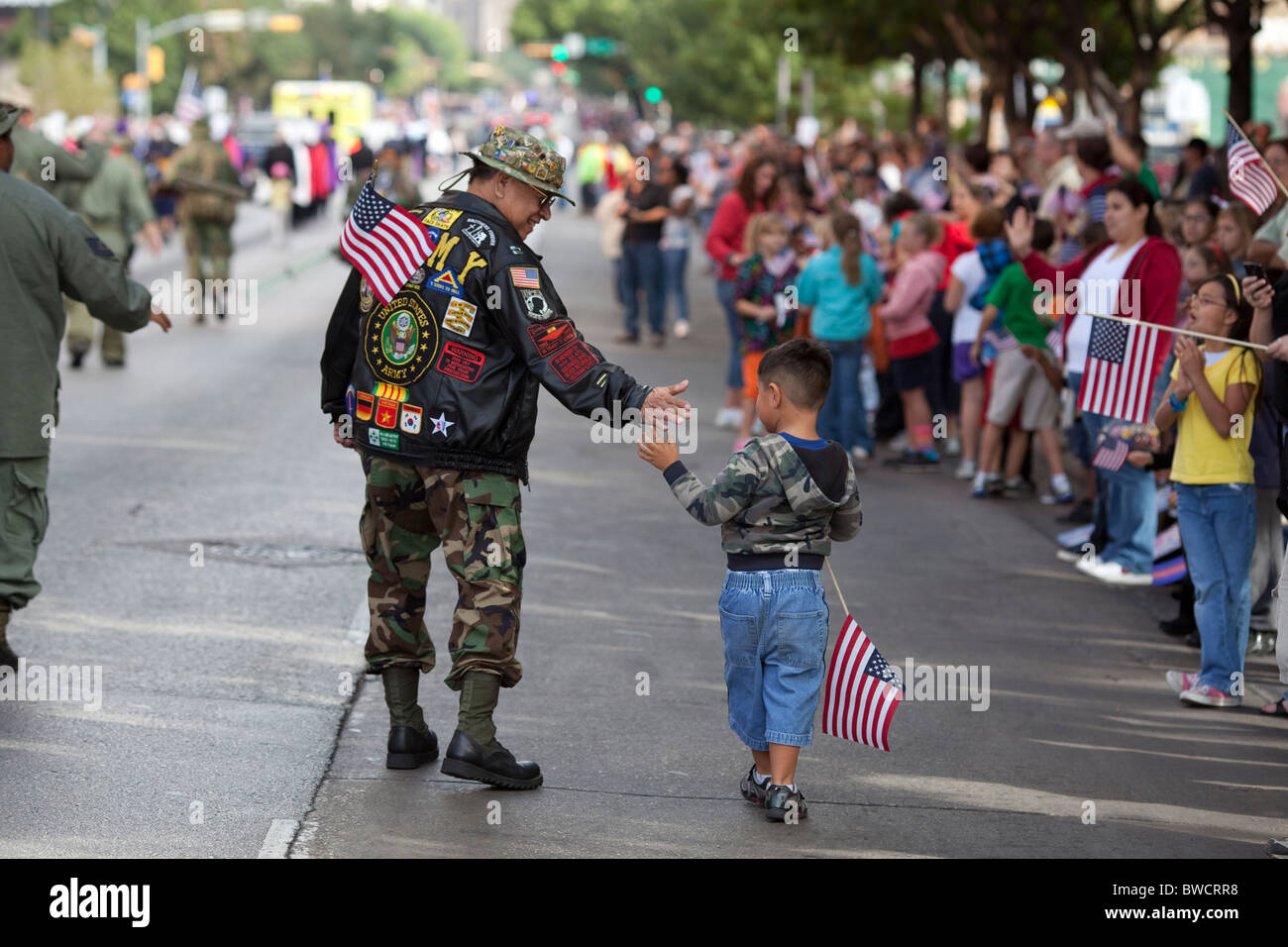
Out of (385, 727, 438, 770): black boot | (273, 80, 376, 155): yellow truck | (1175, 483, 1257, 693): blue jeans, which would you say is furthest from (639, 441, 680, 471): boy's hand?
(273, 80, 376, 155): yellow truck

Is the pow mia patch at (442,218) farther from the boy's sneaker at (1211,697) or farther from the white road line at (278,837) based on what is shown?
the boy's sneaker at (1211,697)

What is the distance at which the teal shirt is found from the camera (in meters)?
12.4

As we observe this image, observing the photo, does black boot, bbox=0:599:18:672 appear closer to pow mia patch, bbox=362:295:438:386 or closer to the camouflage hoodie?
pow mia patch, bbox=362:295:438:386

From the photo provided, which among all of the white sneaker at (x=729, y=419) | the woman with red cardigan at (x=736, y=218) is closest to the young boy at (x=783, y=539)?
the white sneaker at (x=729, y=419)

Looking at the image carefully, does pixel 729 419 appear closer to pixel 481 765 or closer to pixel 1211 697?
pixel 1211 697

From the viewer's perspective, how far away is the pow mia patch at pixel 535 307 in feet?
18.5

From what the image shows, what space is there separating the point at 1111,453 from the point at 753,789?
3.94 m

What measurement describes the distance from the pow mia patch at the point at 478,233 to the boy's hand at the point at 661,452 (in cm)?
81

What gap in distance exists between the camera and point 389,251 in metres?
5.71

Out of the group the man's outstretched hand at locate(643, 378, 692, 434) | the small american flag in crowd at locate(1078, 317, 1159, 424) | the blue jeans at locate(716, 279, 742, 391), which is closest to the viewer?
the man's outstretched hand at locate(643, 378, 692, 434)

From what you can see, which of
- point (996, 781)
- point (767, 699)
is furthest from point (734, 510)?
point (996, 781)

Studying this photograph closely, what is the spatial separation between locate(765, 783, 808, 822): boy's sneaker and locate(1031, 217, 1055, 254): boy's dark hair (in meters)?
6.50
